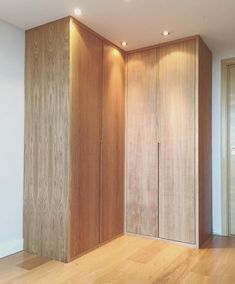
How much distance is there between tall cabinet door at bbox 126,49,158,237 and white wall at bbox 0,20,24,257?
1.35 m

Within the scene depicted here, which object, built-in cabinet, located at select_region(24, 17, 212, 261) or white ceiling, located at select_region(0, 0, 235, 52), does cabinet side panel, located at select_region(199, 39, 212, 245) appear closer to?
built-in cabinet, located at select_region(24, 17, 212, 261)

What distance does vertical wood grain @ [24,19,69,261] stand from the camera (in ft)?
9.25

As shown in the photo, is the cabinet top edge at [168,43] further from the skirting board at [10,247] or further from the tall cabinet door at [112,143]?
the skirting board at [10,247]

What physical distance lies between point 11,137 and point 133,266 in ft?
5.96

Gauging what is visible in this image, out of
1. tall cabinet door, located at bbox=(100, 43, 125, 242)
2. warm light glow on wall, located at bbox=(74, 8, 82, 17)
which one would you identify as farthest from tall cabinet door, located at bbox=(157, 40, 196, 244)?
warm light glow on wall, located at bbox=(74, 8, 82, 17)

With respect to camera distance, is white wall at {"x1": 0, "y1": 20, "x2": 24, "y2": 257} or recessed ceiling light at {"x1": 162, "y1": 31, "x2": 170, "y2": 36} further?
recessed ceiling light at {"x1": 162, "y1": 31, "x2": 170, "y2": 36}

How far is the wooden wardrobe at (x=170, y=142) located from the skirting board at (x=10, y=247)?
1.35 m

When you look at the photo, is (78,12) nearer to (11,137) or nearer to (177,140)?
(11,137)

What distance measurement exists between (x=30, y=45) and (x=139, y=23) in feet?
3.99

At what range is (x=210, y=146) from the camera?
3.72m

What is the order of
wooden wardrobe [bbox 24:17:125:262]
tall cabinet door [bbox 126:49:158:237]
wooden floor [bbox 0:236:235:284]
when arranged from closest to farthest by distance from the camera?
wooden floor [bbox 0:236:235:284], wooden wardrobe [bbox 24:17:125:262], tall cabinet door [bbox 126:49:158:237]

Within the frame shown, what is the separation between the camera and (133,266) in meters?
2.70

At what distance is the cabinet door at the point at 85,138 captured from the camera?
285cm

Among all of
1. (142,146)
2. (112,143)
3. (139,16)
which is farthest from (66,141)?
(139,16)
